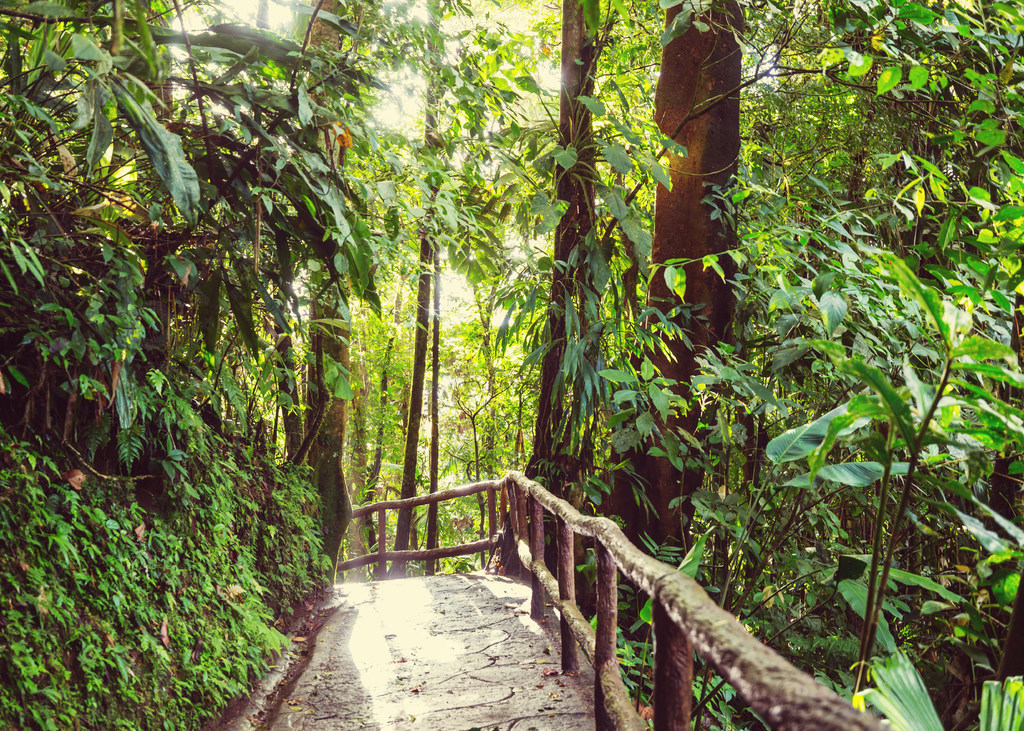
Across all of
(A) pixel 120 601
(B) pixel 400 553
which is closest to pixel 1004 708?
(A) pixel 120 601

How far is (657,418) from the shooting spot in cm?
465

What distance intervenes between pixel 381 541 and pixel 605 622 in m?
7.66

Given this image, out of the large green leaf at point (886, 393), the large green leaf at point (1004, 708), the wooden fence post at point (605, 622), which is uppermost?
the large green leaf at point (886, 393)

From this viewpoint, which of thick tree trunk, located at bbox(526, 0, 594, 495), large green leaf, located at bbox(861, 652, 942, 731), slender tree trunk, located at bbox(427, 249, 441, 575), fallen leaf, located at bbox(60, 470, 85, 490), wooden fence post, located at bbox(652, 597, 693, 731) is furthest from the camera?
slender tree trunk, located at bbox(427, 249, 441, 575)

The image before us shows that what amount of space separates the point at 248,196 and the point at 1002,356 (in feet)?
9.66

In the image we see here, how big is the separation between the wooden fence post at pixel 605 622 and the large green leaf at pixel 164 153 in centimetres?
208

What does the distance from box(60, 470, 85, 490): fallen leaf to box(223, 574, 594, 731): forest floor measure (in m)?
1.53

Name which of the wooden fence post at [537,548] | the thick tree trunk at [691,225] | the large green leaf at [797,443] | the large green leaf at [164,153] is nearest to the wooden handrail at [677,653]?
the large green leaf at [797,443]

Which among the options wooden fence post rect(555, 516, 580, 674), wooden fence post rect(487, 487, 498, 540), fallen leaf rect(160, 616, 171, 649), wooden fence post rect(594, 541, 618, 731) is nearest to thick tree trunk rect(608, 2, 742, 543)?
Answer: wooden fence post rect(555, 516, 580, 674)

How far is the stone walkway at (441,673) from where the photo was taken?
346 cm

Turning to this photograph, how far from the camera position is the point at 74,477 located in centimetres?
315

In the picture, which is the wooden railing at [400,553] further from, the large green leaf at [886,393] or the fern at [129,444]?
the large green leaf at [886,393]

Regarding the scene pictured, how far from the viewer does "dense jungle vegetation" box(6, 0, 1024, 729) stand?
2.36 metres

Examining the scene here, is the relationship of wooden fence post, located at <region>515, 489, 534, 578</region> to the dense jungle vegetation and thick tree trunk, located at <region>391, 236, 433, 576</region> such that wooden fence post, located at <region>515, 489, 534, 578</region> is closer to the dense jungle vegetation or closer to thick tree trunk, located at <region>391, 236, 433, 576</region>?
the dense jungle vegetation
